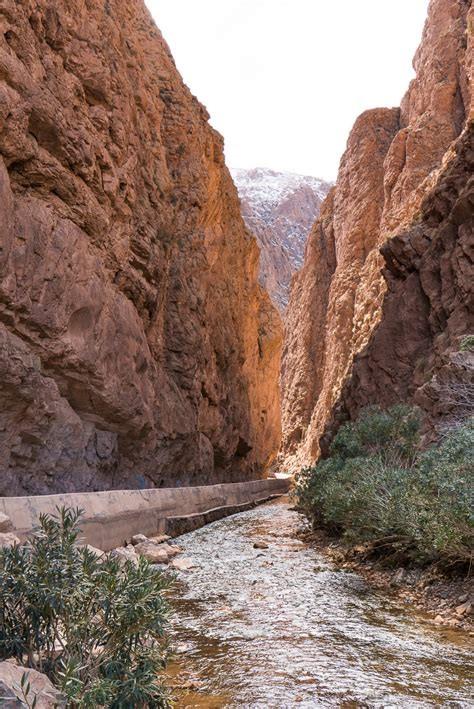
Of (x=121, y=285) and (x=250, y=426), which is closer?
(x=121, y=285)

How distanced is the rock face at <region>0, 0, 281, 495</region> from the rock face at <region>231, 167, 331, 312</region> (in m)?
95.0

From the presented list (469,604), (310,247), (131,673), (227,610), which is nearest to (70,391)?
(227,610)

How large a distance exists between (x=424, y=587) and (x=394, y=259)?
1019 inches

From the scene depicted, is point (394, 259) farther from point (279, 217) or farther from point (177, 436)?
Answer: point (279, 217)

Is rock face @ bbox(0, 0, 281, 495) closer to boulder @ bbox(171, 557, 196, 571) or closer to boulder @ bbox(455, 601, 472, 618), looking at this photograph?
boulder @ bbox(171, 557, 196, 571)

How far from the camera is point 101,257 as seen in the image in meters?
16.9

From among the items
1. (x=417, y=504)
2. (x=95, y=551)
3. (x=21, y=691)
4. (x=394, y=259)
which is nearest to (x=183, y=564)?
(x=95, y=551)

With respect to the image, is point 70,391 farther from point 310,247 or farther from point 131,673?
point 310,247

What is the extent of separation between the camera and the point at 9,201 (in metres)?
12.4

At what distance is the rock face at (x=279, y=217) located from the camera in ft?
428

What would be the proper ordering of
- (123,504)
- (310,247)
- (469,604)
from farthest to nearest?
(310,247), (123,504), (469,604)

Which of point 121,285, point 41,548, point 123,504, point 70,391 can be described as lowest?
point 123,504

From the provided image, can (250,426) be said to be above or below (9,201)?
below

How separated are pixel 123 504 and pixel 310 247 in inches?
2575
